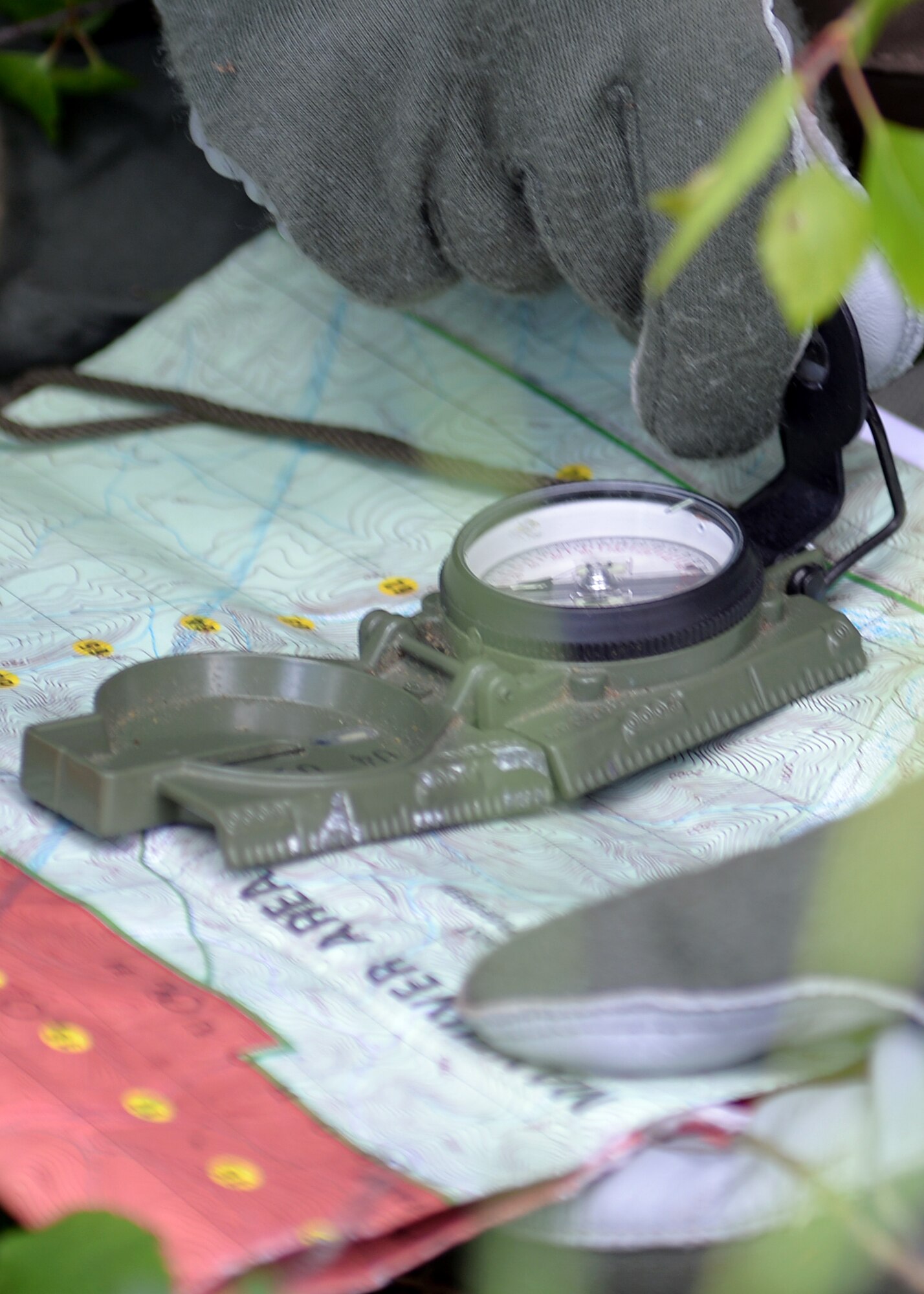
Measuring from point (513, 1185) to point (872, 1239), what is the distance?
125 mm

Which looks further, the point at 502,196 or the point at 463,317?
the point at 463,317

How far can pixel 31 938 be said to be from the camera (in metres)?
0.64

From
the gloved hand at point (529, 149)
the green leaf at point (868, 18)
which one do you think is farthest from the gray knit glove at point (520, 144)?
the green leaf at point (868, 18)

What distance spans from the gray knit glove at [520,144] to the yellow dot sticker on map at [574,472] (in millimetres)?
188

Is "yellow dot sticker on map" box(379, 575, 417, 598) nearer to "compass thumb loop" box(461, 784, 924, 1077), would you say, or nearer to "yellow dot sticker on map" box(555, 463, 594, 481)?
"yellow dot sticker on map" box(555, 463, 594, 481)

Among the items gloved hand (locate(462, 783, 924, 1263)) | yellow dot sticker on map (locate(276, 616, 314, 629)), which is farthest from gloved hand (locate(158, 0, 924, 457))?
gloved hand (locate(462, 783, 924, 1263))

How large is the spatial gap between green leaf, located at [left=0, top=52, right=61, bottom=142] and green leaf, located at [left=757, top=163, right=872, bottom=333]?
4.01 feet

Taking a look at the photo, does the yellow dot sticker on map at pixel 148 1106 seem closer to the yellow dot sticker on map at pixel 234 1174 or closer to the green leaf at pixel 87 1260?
the yellow dot sticker on map at pixel 234 1174

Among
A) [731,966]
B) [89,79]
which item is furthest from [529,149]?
[89,79]

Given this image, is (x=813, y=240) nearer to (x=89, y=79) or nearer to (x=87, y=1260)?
(x=87, y=1260)

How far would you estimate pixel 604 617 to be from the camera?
75 centimetres

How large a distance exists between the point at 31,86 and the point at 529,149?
2.11ft

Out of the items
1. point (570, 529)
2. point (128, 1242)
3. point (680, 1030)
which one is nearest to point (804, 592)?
point (570, 529)

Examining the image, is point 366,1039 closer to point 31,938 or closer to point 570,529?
point 31,938
